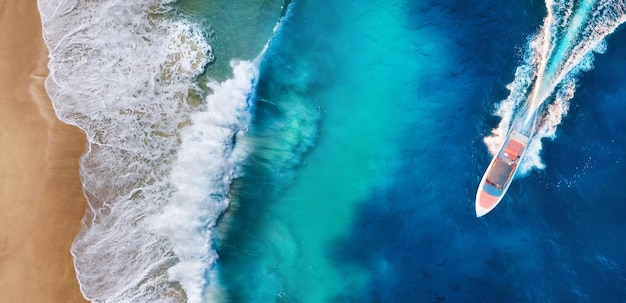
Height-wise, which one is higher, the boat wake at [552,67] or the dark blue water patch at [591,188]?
the boat wake at [552,67]

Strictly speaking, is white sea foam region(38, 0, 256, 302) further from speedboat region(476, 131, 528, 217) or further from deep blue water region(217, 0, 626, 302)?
speedboat region(476, 131, 528, 217)

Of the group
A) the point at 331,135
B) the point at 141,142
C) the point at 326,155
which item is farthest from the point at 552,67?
the point at 141,142

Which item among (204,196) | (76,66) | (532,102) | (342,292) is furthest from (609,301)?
(76,66)

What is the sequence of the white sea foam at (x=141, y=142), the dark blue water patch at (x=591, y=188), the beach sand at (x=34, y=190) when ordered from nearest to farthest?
the beach sand at (x=34, y=190)
the white sea foam at (x=141, y=142)
the dark blue water patch at (x=591, y=188)

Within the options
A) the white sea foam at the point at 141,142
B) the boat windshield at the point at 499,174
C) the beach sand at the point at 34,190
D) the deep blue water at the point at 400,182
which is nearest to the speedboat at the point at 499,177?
the boat windshield at the point at 499,174

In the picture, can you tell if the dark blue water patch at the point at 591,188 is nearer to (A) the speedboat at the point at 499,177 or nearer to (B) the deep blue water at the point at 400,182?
(B) the deep blue water at the point at 400,182
